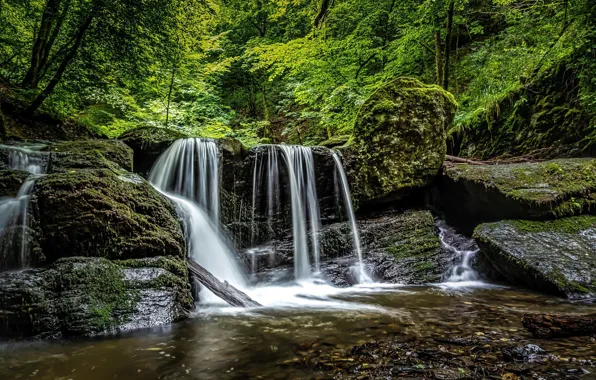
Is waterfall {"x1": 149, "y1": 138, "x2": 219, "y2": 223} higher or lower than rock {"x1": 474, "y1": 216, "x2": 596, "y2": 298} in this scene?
higher

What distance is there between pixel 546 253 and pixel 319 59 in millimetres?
8633

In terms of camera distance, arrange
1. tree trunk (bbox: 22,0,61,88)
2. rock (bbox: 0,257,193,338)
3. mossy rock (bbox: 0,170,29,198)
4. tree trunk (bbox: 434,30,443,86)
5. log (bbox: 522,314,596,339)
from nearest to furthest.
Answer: log (bbox: 522,314,596,339), rock (bbox: 0,257,193,338), mossy rock (bbox: 0,170,29,198), tree trunk (bbox: 22,0,61,88), tree trunk (bbox: 434,30,443,86)

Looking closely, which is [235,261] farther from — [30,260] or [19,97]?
[19,97]

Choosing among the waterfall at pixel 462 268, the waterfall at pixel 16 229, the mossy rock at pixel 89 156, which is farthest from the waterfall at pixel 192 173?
the waterfall at pixel 462 268

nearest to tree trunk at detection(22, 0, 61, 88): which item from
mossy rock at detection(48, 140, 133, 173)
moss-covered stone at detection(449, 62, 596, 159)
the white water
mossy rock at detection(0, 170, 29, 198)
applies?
mossy rock at detection(48, 140, 133, 173)

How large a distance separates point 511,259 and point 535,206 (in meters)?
1.32

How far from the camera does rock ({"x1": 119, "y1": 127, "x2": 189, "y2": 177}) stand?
285 inches

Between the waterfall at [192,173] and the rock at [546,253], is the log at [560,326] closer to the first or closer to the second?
the rock at [546,253]

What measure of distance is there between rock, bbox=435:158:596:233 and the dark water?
193 centimetres

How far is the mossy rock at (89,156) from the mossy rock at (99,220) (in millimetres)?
964

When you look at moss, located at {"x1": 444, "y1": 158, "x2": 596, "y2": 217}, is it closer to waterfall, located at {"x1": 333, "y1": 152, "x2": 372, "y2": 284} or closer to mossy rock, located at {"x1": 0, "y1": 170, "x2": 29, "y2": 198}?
waterfall, located at {"x1": 333, "y1": 152, "x2": 372, "y2": 284}

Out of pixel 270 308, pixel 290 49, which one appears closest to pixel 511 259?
pixel 270 308

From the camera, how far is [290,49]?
36.5 ft

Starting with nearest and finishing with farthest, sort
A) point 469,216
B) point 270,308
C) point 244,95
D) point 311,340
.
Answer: point 311,340
point 270,308
point 469,216
point 244,95
